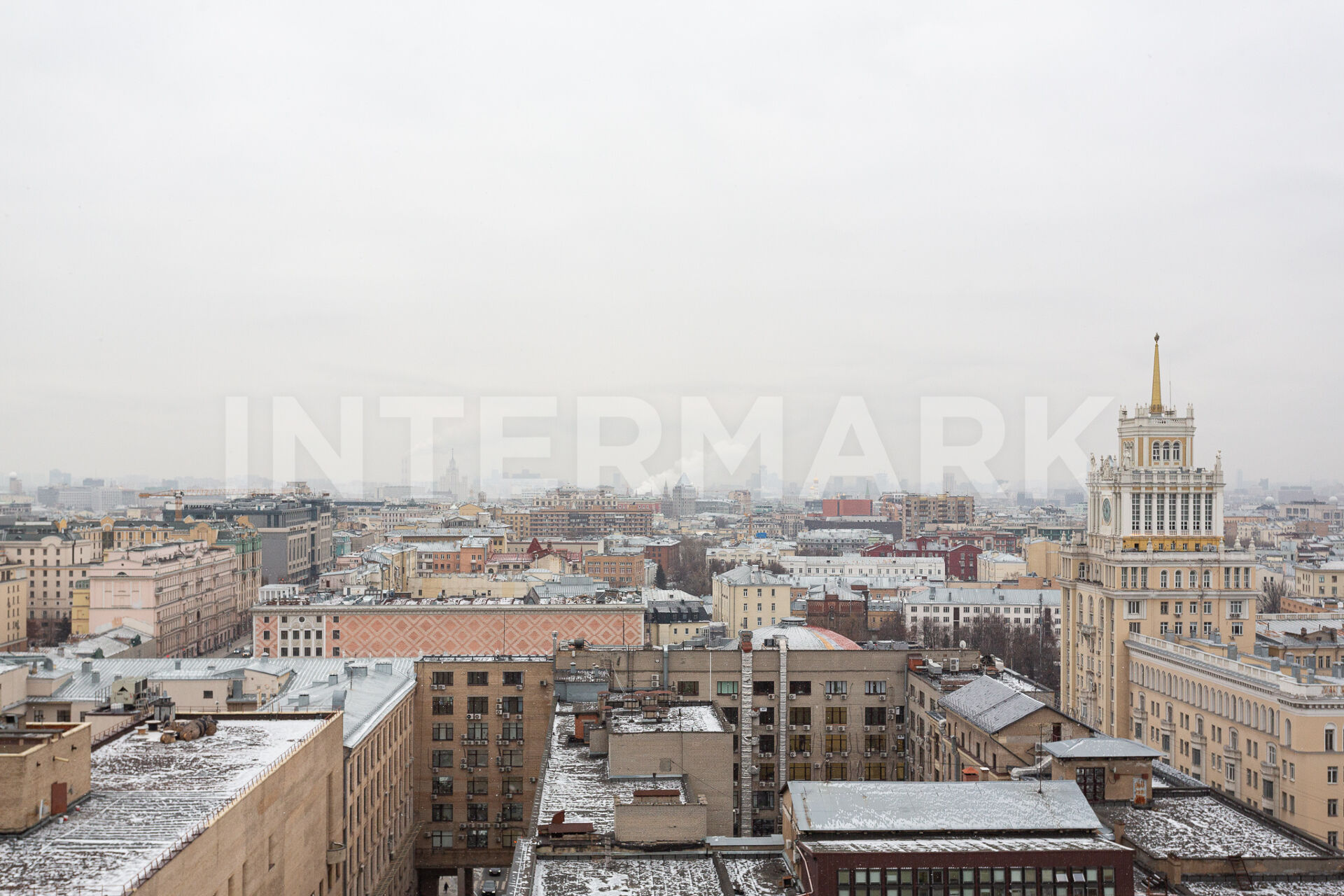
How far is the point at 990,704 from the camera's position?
26938 mm

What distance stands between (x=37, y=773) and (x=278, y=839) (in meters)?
4.91

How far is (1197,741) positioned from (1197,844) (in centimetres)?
2074

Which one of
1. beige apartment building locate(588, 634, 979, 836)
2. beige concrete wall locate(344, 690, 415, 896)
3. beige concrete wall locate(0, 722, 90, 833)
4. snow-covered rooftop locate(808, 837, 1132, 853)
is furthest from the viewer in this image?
beige apartment building locate(588, 634, 979, 836)

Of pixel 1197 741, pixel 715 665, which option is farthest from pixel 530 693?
pixel 1197 741

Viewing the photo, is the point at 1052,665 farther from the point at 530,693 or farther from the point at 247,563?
the point at 247,563

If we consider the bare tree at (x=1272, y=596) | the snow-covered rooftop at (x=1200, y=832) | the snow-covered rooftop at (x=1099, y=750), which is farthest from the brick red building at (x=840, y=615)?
the snow-covered rooftop at (x=1200, y=832)

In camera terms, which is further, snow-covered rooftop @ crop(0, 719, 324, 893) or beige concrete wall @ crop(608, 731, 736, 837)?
beige concrete wall @ crop(608, 731, 736, 837)

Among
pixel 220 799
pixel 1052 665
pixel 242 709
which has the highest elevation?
pixel 220 799

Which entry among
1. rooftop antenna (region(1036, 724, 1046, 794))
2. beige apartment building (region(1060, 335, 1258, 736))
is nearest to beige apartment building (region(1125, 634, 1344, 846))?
beige apartment building (region(1060, 335, 1258, 736))

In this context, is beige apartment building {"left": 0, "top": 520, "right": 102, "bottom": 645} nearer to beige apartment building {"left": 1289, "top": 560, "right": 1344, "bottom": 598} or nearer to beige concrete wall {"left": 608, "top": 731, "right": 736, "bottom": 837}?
beige concrete wall {"left": 608, "top": 731, "right": 736, "bottom": 837}

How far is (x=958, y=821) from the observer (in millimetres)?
17828

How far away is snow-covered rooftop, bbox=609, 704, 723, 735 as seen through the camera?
24672 millimetres

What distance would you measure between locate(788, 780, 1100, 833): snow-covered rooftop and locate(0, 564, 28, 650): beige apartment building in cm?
6885

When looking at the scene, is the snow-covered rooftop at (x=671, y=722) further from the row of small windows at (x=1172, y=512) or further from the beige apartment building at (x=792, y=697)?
the row of small windows at (x=1172, y=512)
